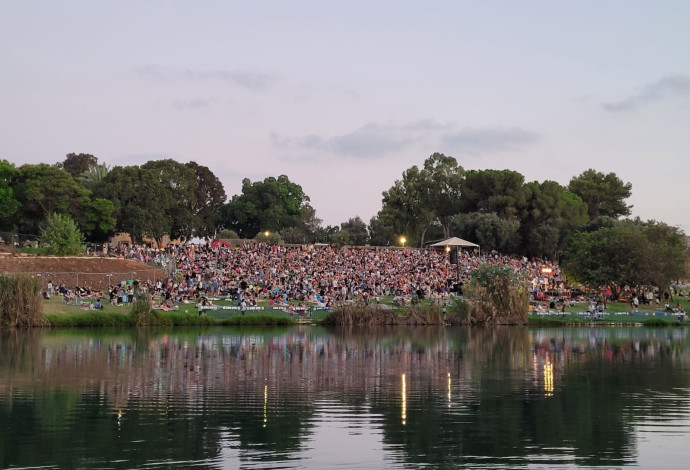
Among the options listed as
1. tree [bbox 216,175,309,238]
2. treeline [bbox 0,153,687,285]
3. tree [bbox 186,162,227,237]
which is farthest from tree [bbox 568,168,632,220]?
tree [bbox 186,162,227,237]

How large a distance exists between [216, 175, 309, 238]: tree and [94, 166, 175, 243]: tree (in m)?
27.5

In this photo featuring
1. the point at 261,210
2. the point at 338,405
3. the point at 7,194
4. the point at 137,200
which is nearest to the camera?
the point at 338,405

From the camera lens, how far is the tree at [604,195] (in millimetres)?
119750

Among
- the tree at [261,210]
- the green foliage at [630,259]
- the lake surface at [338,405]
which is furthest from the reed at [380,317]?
the tree at [261,210]

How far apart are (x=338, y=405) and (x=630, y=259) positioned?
49.3 m

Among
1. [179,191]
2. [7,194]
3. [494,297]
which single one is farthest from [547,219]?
[7,194]

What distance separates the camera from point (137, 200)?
95.2 meters

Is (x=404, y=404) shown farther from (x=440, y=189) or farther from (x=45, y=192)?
(x=440, y=189)

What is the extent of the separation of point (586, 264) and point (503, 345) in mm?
30693

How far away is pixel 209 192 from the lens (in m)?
126

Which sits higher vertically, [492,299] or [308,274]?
[308,274]

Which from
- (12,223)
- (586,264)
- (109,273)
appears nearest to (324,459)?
(109,273)

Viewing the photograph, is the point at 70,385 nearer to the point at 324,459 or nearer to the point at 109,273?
the point at 324,459

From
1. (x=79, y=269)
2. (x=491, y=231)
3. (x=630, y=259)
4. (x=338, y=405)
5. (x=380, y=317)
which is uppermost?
(x=491, y=231)
